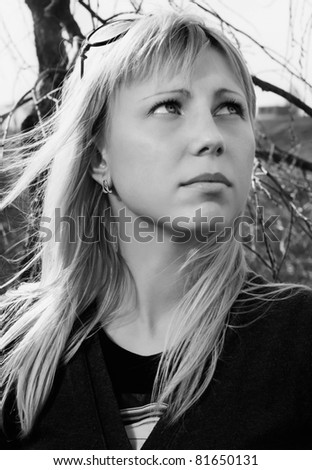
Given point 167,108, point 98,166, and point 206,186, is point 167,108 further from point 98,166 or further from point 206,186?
point 98,166

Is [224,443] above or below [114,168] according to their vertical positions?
below

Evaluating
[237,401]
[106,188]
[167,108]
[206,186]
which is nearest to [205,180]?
[206,186]

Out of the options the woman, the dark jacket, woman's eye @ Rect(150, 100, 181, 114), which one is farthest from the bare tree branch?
the dark jacket

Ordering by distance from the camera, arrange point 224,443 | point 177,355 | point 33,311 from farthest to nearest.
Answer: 1. point 33,311
2. point 177,355
3. point 224,443

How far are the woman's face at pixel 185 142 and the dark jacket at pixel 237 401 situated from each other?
306mm

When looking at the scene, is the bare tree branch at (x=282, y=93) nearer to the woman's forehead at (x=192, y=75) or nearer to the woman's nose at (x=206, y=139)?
Answer: the woman's forehead at (x=192, y=75)

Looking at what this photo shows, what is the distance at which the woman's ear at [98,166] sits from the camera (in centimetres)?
213

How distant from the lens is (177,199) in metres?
1.87

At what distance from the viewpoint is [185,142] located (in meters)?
1.88

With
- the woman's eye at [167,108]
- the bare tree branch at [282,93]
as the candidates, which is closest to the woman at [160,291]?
the woman's eye at [167,108]

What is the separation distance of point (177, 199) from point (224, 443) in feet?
2.00

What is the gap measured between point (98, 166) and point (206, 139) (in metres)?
0.42

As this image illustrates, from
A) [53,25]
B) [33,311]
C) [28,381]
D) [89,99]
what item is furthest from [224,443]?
[53,25]

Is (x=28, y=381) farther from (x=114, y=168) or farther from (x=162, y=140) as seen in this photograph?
(x=162, y=140)
